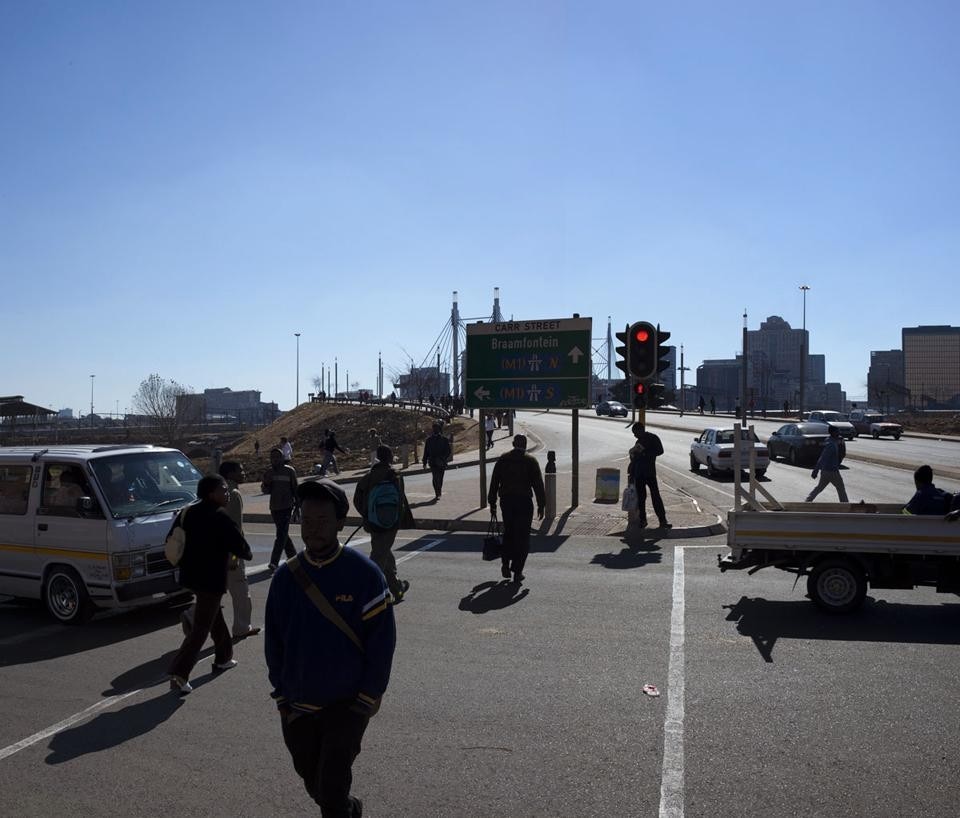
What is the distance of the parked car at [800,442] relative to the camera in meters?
31.6

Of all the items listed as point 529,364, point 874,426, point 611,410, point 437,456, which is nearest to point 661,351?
point 529,364

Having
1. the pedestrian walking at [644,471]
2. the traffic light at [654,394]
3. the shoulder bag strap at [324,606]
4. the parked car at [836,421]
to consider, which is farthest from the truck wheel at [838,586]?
the parked car at [836,421]

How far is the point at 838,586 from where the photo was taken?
9094 millimetres

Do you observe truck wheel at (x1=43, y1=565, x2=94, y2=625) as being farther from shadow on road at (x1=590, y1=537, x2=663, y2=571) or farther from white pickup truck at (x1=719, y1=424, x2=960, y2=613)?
white pickup truck at (x1=719, y1=424, x2=960, y2=613)

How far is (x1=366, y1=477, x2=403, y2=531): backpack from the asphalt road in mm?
972

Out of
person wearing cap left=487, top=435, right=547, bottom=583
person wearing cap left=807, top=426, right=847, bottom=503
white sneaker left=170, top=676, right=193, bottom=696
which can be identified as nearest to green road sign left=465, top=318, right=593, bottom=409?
person wearing cap left=807, top=426, right=847, bottom=503

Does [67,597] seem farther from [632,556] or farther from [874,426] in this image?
[874,426]

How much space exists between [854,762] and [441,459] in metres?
15.5

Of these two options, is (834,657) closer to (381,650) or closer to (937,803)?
(937,803)

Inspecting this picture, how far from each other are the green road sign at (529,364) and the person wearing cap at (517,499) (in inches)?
285

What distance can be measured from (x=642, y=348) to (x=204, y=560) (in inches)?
427

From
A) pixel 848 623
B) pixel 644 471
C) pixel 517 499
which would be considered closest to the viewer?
pixel 848 623

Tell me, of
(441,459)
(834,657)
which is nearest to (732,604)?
(834,657)

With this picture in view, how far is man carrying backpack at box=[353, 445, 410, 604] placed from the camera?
9828mm
